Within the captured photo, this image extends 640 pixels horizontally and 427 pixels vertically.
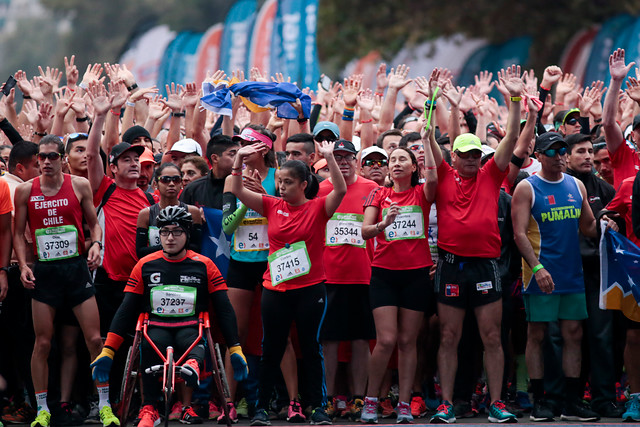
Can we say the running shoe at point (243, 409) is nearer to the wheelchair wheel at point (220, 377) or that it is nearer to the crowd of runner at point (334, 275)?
the crowd of runner at point (334, 275)

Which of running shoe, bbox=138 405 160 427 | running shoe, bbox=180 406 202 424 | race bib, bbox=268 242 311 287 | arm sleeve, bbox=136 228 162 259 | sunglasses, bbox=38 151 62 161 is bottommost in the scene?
running shoe, bbox=180 406 202 424

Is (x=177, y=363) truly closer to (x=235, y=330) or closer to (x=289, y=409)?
(x=235, y=330)

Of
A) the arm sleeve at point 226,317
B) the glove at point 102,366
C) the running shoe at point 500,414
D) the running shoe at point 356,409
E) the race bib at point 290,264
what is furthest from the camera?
the running shoe at point 356,409

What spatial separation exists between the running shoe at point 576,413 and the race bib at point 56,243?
4478mm

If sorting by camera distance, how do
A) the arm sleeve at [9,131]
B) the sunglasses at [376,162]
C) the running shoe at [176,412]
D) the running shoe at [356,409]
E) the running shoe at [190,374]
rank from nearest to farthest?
the running shoe at [190,374] < the running shoe at [356,409] < the running shoe at [176,412] < the sunglasses at [376,162] < the arm sleeve at [9,131]

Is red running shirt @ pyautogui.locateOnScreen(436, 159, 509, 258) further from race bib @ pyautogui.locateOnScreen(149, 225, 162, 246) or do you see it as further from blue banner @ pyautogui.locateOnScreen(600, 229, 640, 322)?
race bib @ pyautogui.locateOnScreen(149, 225, 162, 246)

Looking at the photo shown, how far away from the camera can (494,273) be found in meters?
9.17

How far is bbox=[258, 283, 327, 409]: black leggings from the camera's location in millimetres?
9062

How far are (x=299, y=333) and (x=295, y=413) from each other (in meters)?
0.70

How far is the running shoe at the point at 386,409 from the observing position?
31.6 feet

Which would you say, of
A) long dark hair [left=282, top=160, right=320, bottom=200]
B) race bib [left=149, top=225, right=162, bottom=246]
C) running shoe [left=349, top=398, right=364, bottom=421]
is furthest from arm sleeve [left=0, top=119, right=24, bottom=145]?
running shoe [left=349, top=398, right=364, bottom=421]

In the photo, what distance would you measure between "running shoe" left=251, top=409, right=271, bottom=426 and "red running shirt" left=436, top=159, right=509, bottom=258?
2106mm

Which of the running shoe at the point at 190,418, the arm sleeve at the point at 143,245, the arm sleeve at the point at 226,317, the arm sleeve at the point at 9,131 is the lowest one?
the running shoe at the point at 190,418

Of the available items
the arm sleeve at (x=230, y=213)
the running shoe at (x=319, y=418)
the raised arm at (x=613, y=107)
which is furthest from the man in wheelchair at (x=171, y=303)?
the raised arm at (x=613, y=107)
